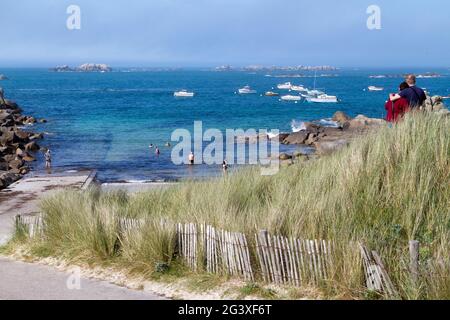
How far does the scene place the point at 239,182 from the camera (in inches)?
485

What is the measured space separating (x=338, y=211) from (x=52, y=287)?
496 cm

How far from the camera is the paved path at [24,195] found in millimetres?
16416

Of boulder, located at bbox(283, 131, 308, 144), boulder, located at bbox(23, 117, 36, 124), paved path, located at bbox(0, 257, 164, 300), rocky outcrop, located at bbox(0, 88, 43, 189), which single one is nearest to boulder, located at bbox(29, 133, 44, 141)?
rocky outcrop, located at bbox(0, 88, 43, 189)

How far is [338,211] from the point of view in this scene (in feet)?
31.3

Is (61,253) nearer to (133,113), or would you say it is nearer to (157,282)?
(157,282)

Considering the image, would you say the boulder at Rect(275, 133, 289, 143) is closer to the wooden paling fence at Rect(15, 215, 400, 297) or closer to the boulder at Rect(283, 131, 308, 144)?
the boulder at Rect(283, 131, 308, 144)

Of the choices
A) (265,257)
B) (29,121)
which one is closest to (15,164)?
(265,257)

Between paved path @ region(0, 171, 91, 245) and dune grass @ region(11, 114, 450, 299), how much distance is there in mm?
3661

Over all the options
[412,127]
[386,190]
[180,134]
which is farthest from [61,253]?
→ [180,134]

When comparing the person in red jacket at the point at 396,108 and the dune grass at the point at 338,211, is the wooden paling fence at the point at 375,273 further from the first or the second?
the person in red jacket at the point at 396,108

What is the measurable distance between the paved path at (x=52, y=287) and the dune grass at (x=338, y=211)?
2.20 ft

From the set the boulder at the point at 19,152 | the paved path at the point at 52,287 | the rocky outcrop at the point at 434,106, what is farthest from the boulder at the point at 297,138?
the paved path at the point at 52,287
